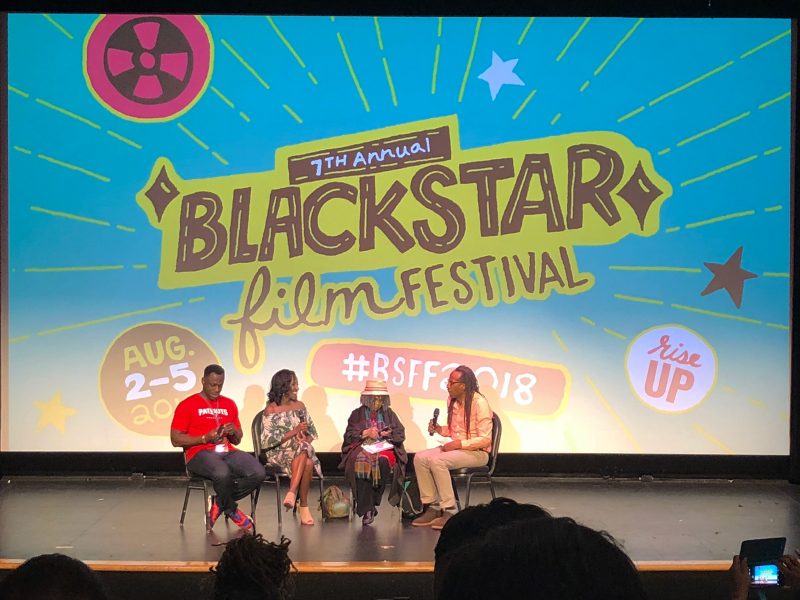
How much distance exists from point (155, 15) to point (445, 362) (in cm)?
289

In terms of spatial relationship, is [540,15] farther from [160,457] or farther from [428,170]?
[160,457]

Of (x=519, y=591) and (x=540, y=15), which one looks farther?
(x=540, y=15)

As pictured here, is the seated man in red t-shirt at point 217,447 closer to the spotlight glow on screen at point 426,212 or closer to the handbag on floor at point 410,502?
the handbag on floor at point 410,502

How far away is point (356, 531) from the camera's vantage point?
5.41 metres

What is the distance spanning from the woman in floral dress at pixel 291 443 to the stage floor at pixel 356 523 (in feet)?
0.59

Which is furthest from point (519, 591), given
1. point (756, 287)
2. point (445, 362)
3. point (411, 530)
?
point (756, 287)

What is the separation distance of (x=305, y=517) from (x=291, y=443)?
0.42 m

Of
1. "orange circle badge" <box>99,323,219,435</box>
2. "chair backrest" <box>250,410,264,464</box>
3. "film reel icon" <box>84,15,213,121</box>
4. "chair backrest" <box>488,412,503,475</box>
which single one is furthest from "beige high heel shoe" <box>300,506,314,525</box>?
"film reel icon" <box>84,15,213,121</box>

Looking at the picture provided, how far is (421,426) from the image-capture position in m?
6.71

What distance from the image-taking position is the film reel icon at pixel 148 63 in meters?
6.70

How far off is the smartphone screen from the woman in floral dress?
3528 millimetres

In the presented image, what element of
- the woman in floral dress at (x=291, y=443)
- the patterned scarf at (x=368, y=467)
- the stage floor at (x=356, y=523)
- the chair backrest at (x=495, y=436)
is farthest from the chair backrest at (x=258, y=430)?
the chair backrest at (x=495, y=436)

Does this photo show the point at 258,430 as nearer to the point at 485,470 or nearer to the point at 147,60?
the point at 485,470

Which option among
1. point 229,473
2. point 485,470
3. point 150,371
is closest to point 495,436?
point 485,470
